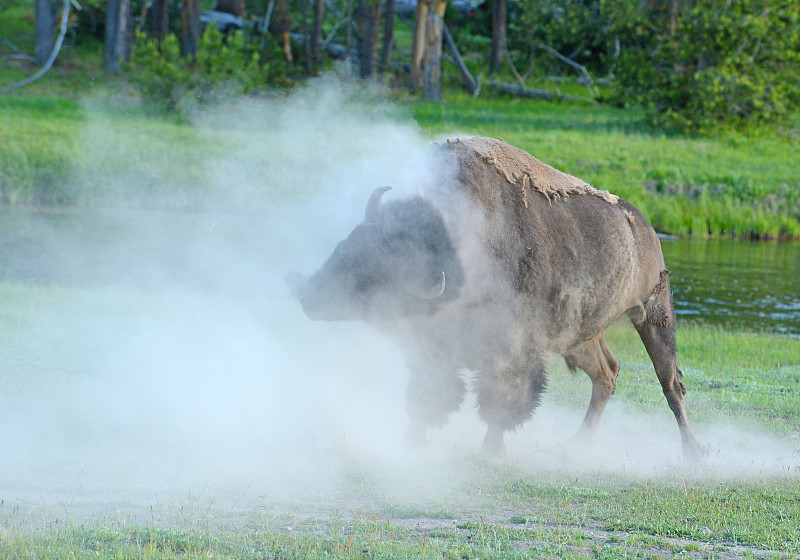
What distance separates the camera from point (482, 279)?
651cm

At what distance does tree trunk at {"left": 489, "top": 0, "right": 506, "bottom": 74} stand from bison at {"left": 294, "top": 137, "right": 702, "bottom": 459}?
3452 cm

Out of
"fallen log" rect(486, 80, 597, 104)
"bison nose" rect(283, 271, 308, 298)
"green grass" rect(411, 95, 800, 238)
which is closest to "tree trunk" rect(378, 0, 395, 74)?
"fallen log" rect(486, 80, 597, 104)

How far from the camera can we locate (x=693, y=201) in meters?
24.4

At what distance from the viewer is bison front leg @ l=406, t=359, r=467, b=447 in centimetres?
671

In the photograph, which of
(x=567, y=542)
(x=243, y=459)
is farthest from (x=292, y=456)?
(x=567, y=542)

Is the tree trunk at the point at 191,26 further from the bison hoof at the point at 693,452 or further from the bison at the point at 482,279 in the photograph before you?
the bison hoof at the point at 693,452

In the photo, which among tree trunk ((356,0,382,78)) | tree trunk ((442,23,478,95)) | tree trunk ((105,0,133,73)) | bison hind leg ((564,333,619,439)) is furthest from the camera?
tree trunk ((442,23,478,95))

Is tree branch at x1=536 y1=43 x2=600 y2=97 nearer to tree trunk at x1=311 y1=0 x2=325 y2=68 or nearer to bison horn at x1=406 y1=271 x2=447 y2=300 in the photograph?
tree trunk at x1=311 y1=0 x2=325 y2=68

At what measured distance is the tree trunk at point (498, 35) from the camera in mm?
40188

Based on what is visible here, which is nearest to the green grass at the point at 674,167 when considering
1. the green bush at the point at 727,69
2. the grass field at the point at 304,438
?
the green bush at the point at 727,69

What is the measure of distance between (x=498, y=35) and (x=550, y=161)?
17.6 m

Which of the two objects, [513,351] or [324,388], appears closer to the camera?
[513,351]

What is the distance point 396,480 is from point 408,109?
25.2 m

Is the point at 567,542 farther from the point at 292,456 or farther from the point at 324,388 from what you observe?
the point at 324,388
